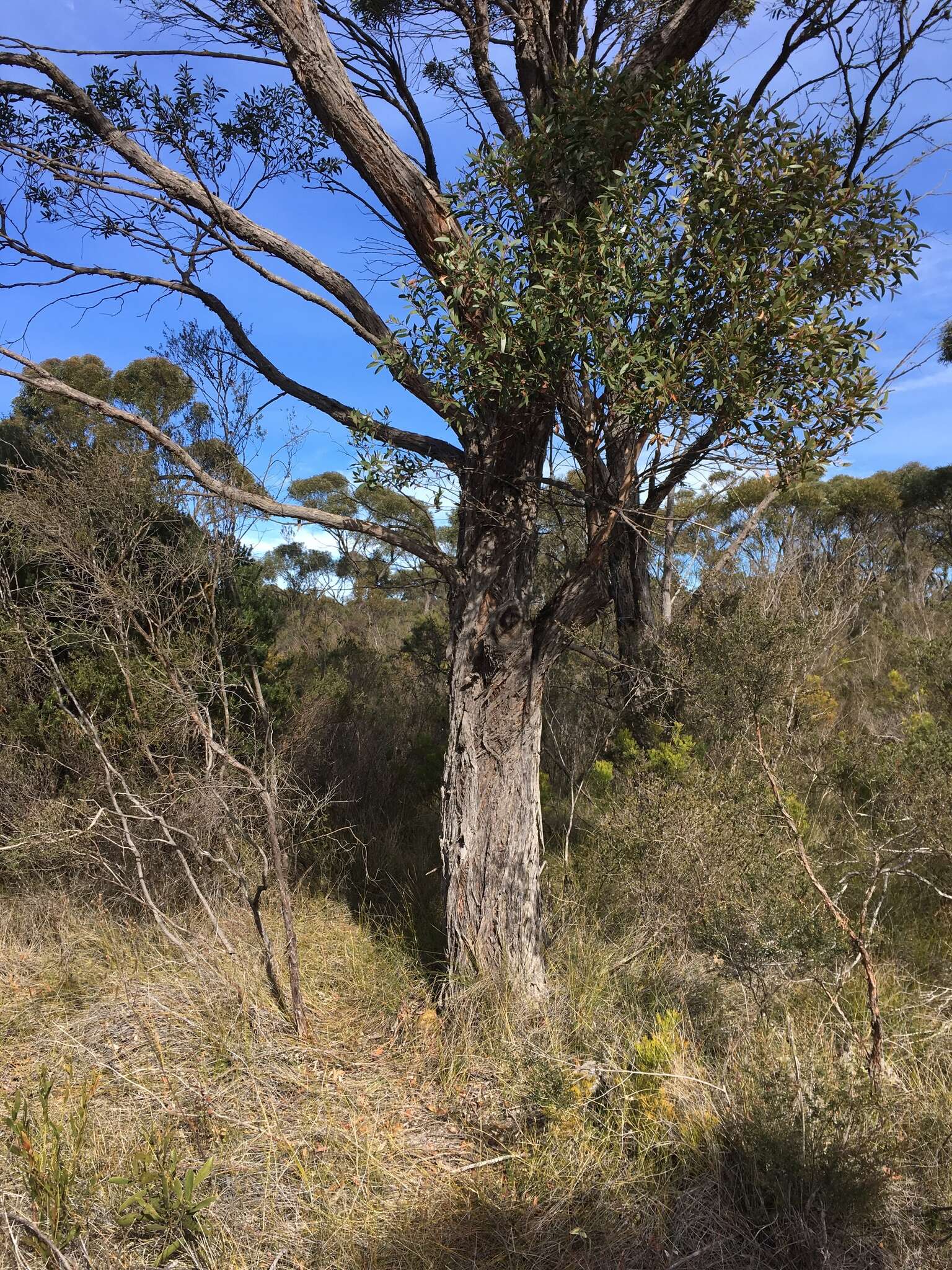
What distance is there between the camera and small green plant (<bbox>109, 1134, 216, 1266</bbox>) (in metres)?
2.62

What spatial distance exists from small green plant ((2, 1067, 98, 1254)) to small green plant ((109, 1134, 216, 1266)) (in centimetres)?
15

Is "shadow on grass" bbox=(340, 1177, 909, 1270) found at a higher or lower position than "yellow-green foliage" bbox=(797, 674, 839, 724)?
lower

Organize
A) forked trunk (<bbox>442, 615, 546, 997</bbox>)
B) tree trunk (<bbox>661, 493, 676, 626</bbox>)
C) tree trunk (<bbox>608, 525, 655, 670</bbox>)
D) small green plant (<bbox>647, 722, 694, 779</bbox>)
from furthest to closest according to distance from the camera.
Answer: tree trunk (<bbox>661, 493, 676, 626</bbox>), tree trunk (<bbox>608, 525, 655, 670</bbox>), small green plant (<bbox>647, 722, 694, 779</bbox>), forked trunk (<bbox>442, 615, 546, 997</bbox>)

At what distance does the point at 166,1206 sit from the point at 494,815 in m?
2.12

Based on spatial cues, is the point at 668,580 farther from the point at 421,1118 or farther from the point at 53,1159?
the point at 53,1159

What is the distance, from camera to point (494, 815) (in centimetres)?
412

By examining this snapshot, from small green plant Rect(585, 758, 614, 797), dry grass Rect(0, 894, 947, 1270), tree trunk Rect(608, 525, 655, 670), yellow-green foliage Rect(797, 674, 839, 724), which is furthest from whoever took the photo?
yellow-green foliage Rect(797, 674, 839, 724)

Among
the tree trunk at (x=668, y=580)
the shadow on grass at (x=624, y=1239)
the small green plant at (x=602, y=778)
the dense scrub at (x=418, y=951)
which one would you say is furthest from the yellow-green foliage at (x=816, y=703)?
the shadow on grass at (x=624, y=1239)

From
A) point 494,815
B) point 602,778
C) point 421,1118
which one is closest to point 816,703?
point 602,778

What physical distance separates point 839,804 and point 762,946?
362 centimetres

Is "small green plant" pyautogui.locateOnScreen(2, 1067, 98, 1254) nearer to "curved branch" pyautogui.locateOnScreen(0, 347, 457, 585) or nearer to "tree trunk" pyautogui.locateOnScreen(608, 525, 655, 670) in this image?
"curved branch" pyautogui.locateOnScreen(0, 347, 457, 585)

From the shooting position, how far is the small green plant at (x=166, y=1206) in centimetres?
262

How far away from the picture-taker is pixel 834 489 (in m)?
20.5

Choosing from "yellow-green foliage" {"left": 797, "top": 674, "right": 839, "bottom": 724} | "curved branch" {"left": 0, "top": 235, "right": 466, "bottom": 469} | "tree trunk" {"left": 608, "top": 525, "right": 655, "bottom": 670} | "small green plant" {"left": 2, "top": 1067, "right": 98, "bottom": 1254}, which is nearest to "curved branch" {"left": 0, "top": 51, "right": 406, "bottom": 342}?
"curved branch" {"left": 0, "top": 235, "right": 466, "bottom": 469}
